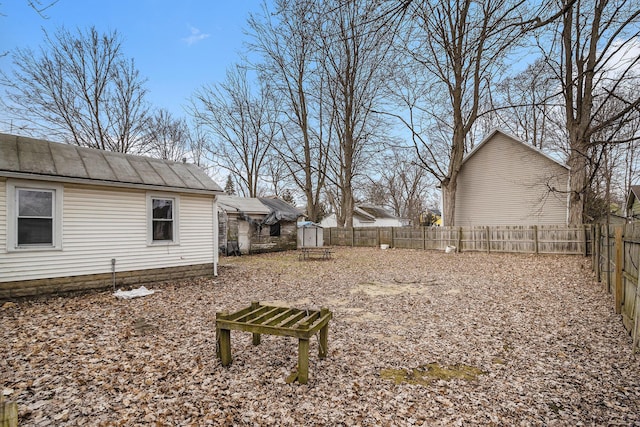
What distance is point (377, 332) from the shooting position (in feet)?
16.9

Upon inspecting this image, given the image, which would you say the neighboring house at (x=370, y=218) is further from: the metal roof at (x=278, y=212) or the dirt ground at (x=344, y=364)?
the dirt ground at (x=344, y=364)

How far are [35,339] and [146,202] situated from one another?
15.2 ft

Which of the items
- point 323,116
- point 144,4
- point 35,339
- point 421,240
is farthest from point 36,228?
point 323,116

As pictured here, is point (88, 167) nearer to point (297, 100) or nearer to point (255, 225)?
point (255, 225)

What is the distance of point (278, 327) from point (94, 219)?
674 centimetres

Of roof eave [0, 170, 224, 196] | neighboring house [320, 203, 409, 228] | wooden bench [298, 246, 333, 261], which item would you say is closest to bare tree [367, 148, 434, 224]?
neighboring house [320, 203, 409, 228]

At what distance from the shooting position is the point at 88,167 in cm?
792

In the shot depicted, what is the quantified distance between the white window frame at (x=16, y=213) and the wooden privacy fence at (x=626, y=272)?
1065cm

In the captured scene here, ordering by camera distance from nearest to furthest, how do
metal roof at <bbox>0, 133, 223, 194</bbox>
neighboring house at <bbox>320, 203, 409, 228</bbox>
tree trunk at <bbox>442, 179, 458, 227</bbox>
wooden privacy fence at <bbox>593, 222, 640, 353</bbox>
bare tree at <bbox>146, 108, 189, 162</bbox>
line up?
wooden privacy fence at <bbox>593, 222, 640, 353</bbox> → metal roof at <bbox>0, 133, 223, 194</bbox> → tree trunk at <bbox>442, 179, 458, 227</bbox> → bare tree at <bbox>146, 108, 189, 162</bbox> → neighboring house at <bbox>320, 203, 409, 228</bbox>

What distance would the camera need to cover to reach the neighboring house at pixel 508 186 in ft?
55.2

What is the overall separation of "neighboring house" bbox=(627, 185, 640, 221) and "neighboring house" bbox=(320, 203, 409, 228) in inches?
970

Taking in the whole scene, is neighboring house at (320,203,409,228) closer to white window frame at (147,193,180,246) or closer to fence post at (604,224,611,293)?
white window frame at (147,193,180,246)

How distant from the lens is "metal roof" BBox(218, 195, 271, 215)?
16.8 metres

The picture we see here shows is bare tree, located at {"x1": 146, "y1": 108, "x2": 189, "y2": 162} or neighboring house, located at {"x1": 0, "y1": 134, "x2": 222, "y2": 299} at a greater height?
bare tree, located at {"x1": 146, "y1": 108, "x2": 189, "y2": 162}
